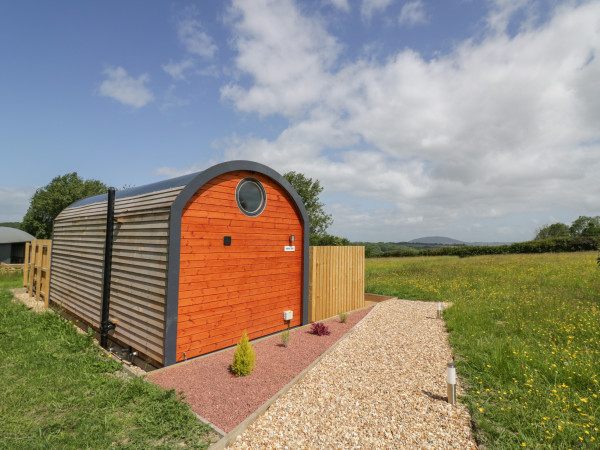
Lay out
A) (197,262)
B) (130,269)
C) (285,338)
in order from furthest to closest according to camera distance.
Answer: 1. (285,338)
2. (130,269)
3. (197,262)

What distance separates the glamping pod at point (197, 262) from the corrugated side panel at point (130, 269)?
0.03m

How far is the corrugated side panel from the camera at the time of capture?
6.63m

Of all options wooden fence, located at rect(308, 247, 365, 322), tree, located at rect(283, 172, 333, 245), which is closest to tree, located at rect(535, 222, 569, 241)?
tree, located at rect(283, 172, 333, 245)

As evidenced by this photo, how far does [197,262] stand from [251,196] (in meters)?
2.43

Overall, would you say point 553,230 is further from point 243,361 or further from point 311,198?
point 243,361

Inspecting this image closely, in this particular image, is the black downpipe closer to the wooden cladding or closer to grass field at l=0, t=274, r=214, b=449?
grass field at l=0, t=274, r=214, b=449

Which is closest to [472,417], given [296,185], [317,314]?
[317,314]

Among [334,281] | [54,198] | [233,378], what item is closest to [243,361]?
[233,378]

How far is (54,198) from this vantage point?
138ft

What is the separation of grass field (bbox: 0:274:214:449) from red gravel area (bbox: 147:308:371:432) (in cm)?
37

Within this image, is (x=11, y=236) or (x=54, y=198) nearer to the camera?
(x=11, y=236)

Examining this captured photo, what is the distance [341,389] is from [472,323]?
6.12 meters

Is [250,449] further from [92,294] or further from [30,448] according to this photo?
[92,294]

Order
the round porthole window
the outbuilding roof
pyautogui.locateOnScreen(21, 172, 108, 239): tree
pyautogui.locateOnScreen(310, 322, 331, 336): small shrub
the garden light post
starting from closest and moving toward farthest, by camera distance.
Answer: the garden light post
the round porthole window
pyautogui.locateOnScreen(310, 322, 331, 336): small shrub
the outbuilding roof
pyautogui.locateOnScreen(21, 172, 108, 239): tree
